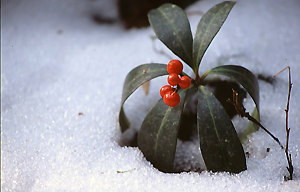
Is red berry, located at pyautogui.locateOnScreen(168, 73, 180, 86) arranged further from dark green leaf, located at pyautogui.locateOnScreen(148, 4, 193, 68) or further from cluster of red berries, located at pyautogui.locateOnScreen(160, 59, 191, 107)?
dark green leaf, located at pyautogui.locateOnScreen(148, 4, 193, 68)

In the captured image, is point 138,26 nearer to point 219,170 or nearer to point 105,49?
point 105,49

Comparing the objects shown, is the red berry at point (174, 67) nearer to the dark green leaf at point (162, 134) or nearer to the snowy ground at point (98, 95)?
the dark green leaf at point (162, 134)

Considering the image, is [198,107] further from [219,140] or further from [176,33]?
[176,33]

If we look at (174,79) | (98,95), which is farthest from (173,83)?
(98,95)

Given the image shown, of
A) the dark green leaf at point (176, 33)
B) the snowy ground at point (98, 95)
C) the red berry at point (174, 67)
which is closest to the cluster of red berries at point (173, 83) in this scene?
the red berry at point (174, 67)

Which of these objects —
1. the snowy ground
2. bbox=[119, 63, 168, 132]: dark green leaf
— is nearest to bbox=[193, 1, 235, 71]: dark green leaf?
bbox=[119, 63, 168, 132]: dark green leaf

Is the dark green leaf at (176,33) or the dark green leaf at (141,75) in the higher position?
the dark green leaf at (176,33)
